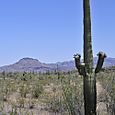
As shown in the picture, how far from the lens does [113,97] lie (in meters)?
13.4

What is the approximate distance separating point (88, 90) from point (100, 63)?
760 millimetres

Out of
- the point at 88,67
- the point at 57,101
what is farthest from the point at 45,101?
the point at 88,67

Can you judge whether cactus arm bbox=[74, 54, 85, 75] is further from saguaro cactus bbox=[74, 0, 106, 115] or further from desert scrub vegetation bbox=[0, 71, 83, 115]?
desert scrub vegetation bbox=[0, 71, 83, 115]

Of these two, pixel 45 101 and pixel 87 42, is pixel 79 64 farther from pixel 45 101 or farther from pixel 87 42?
pixel 45 101

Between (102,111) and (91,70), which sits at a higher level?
(91,70)

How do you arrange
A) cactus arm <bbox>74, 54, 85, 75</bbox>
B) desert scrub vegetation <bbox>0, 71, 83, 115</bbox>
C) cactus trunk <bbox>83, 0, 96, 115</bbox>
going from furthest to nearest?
desert scrub vegetation <bbox>0, 71, 83, 115</bbox> → cactus arm <bbox>74, 54, 85, 75</bbox> → cactus trunk <bbox>83, 0, 96, 115</bbox>

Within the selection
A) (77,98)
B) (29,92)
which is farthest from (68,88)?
(29,92)

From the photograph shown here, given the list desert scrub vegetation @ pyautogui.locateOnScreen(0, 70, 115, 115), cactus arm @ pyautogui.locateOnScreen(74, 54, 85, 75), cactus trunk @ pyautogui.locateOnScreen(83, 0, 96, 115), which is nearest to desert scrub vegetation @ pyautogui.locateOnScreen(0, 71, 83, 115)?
desert scrub vegetation @ pyautogui.locateOnScreen(0, 70, 115, 115)

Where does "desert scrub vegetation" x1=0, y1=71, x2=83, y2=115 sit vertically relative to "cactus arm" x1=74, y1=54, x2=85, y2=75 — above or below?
below

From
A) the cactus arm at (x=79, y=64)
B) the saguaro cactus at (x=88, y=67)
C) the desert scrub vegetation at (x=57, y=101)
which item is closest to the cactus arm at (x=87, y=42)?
the saguaro cactus at (x=88, y=67)

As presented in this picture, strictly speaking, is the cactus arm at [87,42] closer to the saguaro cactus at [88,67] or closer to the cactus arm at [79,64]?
the saguaro cactus at [88,67]

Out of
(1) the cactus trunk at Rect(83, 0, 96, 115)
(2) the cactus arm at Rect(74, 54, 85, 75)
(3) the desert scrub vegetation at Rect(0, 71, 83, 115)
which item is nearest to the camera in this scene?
(1) the cactus trunk at Rect(83, 0, 96, 115)

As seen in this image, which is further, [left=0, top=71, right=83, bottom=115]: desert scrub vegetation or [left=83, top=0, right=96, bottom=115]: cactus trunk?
[left=0, top=71, right=83, bottom=115]: desert scrub vegetation

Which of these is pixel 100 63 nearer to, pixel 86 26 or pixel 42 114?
pixel 86 26
